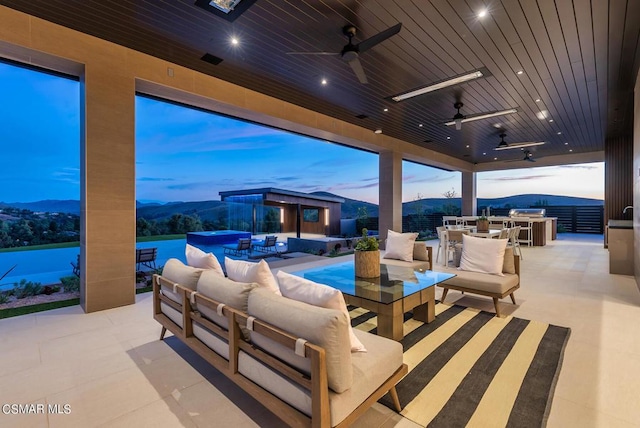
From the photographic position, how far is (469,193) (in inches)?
523

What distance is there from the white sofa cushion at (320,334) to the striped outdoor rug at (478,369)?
784 mm

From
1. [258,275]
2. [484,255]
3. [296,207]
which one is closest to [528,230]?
[484,255]

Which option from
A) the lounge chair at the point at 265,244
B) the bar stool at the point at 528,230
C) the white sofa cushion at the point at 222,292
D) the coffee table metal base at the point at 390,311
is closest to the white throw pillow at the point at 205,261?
the white sofa cushion at the point at 222,292

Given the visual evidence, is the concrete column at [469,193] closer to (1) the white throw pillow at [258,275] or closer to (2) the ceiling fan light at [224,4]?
(2) the ceiling fan light at [224,4]

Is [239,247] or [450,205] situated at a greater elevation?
[450,205]

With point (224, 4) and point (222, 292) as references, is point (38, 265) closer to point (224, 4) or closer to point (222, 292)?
point (222, 292)

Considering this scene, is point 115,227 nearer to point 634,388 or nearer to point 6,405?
point 6,405

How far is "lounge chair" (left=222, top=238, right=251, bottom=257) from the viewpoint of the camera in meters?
7.24

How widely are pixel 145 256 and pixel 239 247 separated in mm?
2361

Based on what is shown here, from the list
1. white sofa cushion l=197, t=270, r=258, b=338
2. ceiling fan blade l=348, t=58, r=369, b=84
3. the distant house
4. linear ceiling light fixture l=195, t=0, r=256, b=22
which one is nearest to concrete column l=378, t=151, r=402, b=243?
the distant house

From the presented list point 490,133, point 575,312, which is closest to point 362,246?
point 575,312

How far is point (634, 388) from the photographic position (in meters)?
2.07

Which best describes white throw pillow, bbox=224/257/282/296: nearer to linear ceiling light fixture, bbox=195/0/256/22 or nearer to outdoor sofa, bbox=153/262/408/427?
outdoor sofa, bbox=153/262/408/427

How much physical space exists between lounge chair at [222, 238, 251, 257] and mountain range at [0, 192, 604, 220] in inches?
33.4
